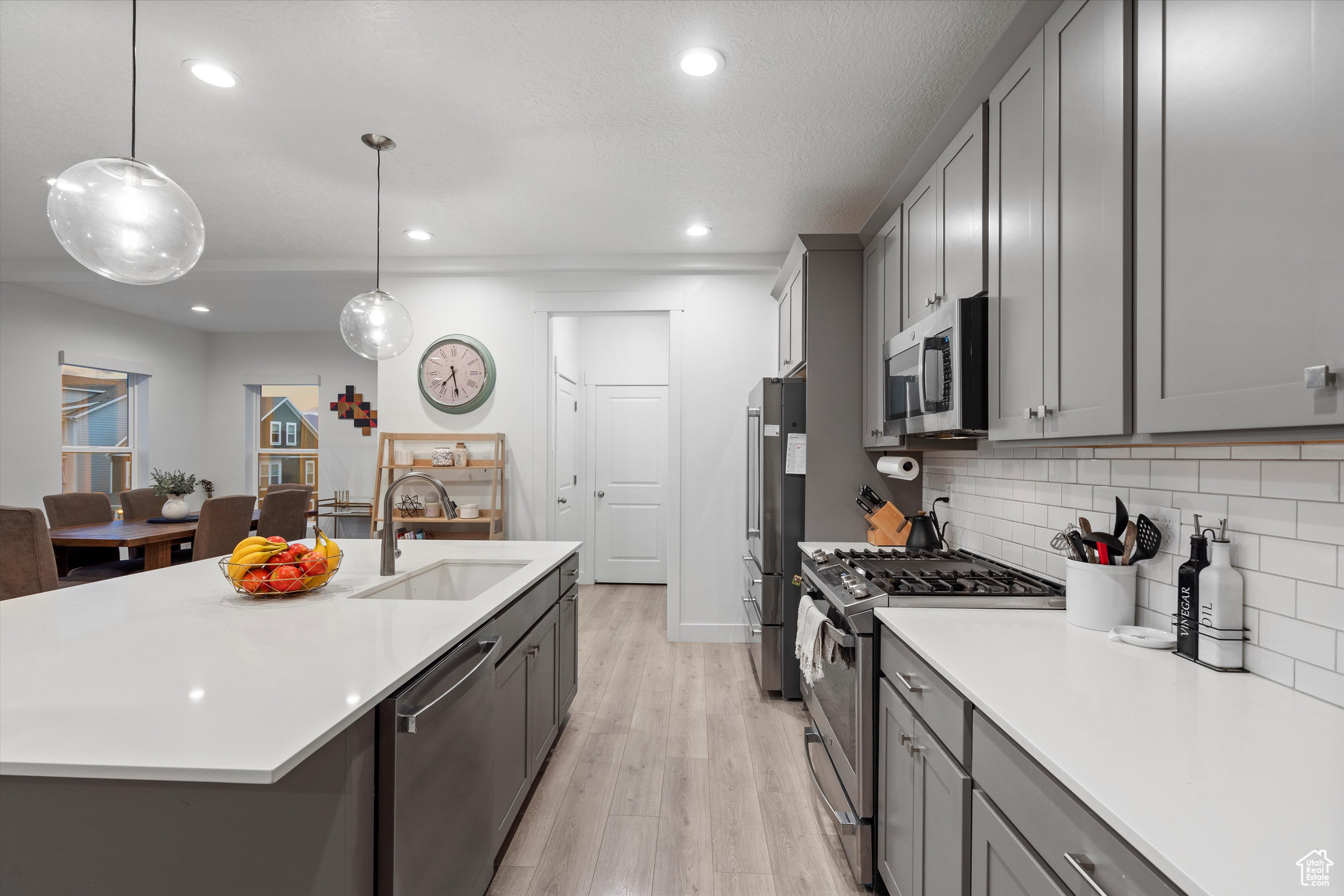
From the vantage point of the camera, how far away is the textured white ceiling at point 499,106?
6.49 feet

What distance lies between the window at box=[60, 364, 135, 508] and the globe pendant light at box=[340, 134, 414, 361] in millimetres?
4433

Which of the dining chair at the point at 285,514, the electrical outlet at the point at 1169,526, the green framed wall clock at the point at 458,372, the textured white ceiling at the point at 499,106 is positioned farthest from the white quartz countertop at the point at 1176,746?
the dining chair at the point at 285,514

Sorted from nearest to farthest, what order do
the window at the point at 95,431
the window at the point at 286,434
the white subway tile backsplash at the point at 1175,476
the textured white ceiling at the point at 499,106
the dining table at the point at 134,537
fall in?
the white subway tile backsplash at the point at 1175,476 < the textured white ceiling at the point at 499,106 < the dining table at the point at 134,537 < the window at the point at 95,431 < the window at the point at 286,434

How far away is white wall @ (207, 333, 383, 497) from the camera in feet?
23.3

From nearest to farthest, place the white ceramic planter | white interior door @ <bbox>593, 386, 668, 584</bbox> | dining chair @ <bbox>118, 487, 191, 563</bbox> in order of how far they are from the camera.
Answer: the white ceramic planter < dining chair @ <bbox>118, 487, 191, 563</bbox> < white interior door @ <bbox>593, 386, 668, 584</bbox>

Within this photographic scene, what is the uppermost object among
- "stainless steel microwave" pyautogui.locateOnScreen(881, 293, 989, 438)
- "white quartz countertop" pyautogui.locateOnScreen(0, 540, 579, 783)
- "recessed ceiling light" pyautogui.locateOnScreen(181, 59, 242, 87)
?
"recessed ceiling light" pyautogui.locateOnScreen(181, 59, 242, 87)

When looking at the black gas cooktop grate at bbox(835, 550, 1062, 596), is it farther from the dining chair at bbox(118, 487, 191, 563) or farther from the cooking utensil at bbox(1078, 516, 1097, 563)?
the dining chair at bbox(118, 487, 191, 563)

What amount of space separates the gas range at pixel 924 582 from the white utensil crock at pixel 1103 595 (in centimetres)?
21

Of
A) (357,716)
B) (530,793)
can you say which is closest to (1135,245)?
(357,716)

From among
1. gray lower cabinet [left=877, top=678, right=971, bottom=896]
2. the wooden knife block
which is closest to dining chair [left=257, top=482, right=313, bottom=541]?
the wooden knife block

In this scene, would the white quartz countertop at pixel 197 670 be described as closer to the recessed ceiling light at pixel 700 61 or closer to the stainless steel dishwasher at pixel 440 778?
the stainless steel dishwasher at pixel 440 778

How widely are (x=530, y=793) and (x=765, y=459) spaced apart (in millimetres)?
1892

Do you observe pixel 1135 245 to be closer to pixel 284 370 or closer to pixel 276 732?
pixel 276 732

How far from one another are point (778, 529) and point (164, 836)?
106 inches
